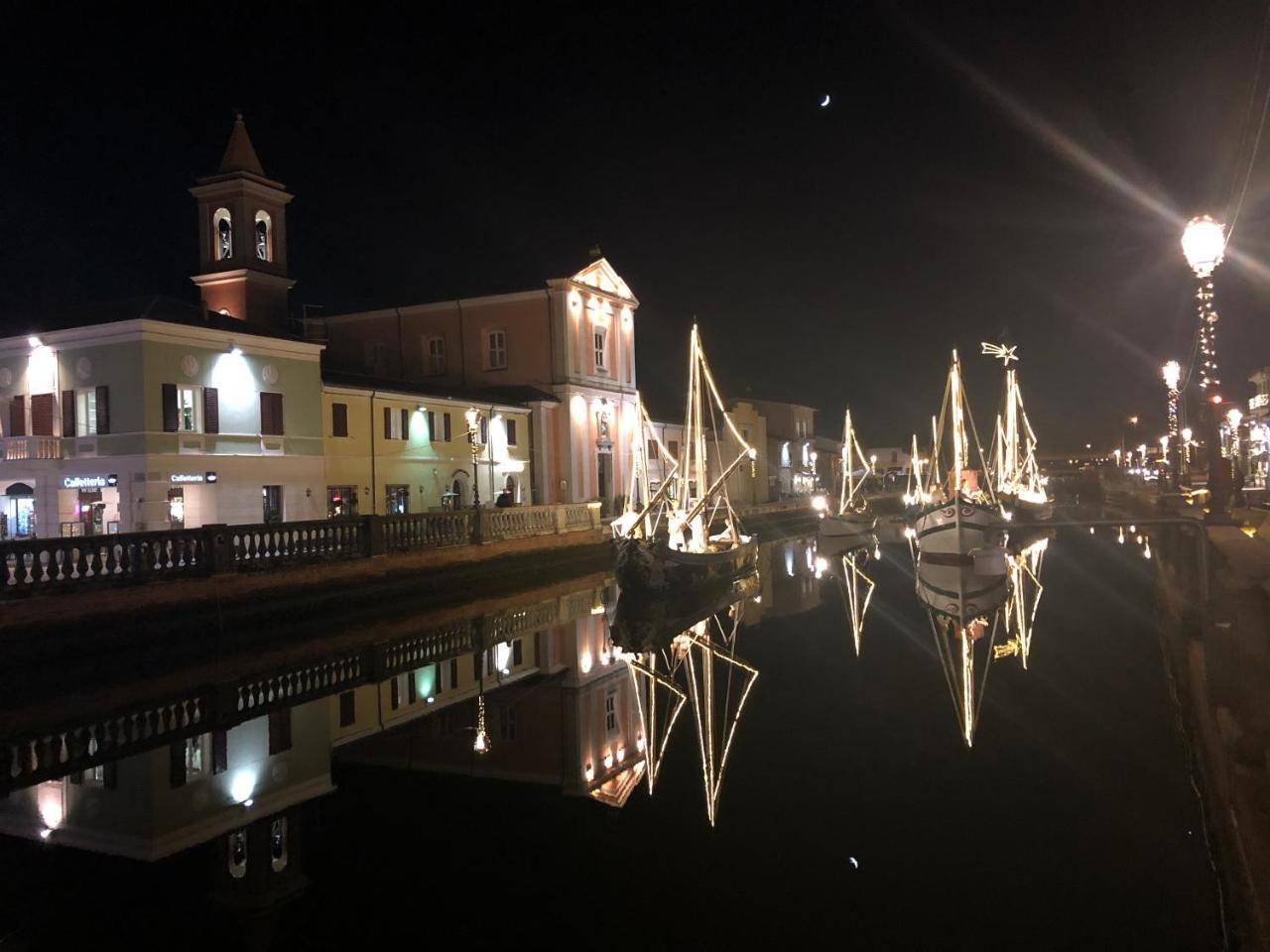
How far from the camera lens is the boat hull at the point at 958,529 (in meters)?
37.6

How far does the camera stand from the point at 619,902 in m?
8.62

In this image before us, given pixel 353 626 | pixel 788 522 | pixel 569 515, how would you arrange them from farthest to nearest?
pixel 788 522
pixel 569 515
pixel 353 626

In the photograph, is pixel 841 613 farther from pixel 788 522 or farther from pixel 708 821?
pixel 788 522

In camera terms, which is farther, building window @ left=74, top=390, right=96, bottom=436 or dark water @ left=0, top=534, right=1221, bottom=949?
building window @ left=74, top=390, right=96, bottom=436

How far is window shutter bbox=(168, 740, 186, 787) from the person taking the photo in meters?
12.1

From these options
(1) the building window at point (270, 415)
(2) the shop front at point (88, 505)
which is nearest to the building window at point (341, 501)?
(1) the building window at point (270, 415)

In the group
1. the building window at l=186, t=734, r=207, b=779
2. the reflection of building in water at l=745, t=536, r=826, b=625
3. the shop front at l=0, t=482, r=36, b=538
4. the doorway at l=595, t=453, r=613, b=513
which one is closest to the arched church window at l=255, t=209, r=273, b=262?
the shop front at l=0, t=482, r=36, b=538

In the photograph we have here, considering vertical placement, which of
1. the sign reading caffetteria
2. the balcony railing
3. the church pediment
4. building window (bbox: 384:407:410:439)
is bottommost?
the balcony railing

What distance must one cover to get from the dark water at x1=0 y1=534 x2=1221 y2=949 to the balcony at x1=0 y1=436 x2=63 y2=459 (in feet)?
60.9

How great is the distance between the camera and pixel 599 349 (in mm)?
54719

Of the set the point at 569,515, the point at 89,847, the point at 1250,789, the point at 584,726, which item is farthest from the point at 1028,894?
the point at 569,515

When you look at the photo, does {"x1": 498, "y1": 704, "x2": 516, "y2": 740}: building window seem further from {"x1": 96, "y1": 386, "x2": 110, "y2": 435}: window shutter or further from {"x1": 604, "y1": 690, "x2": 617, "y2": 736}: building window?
{"x1": 96, "y1": 386, "x2": 110, "y2": 435}: window shutter

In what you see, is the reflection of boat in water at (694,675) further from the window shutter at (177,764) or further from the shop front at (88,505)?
the shop front at (88,505)

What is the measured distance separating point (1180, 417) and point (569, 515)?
52062mm
